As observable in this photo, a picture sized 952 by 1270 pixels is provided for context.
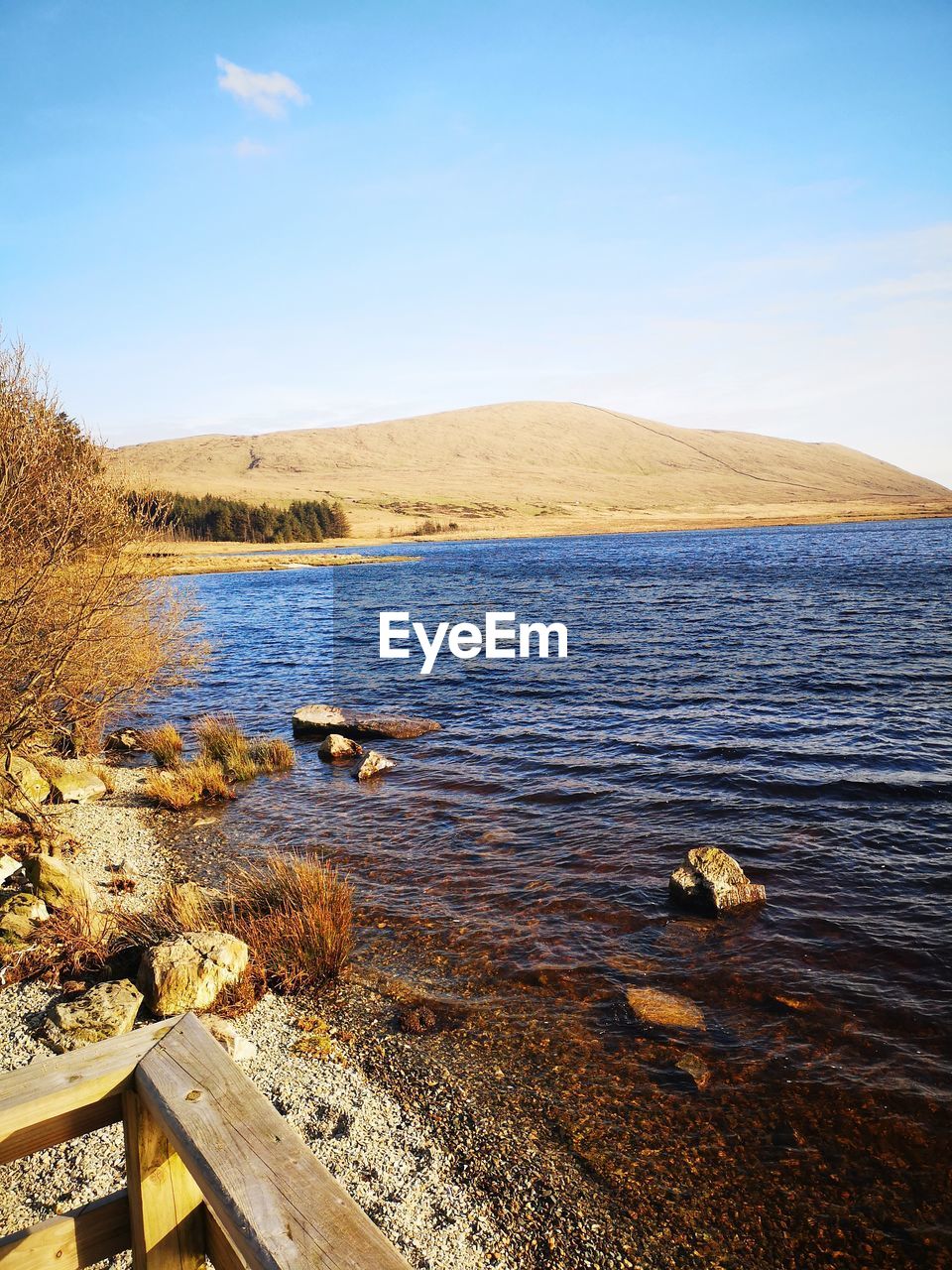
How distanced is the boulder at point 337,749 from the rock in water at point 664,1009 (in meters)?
11.2

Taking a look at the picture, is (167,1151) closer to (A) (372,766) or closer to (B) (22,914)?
(B) (22,914)

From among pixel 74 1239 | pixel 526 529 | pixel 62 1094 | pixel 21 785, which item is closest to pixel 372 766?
pixel 21 785

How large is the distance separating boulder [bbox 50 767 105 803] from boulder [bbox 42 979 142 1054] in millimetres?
8857

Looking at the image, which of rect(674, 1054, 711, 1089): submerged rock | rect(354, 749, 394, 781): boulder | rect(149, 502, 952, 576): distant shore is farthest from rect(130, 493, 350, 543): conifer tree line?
rect(674, 1054, 711, 1089): submerged rock

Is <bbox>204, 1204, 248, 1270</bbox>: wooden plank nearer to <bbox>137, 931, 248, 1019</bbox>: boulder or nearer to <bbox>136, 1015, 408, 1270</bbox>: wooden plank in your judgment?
<bbox>136, 1015, 408, 1270</bbox>: wooden plank

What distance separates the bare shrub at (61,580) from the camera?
10.8m

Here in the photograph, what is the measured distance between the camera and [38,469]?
11.1m

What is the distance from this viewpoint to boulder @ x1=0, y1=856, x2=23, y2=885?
33.5 feet

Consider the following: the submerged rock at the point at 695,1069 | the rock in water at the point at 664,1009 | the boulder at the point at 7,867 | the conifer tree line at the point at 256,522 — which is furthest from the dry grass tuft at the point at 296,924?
the conifer tree line at the point at 256,522

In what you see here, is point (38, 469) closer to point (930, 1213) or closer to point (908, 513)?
point (930, 1213)

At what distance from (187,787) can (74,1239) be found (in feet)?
45.7

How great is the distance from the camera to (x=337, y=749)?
60.7 feet

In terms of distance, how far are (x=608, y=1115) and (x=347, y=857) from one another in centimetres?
679

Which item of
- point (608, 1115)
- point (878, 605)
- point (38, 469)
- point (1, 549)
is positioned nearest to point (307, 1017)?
point (608, 1115)
